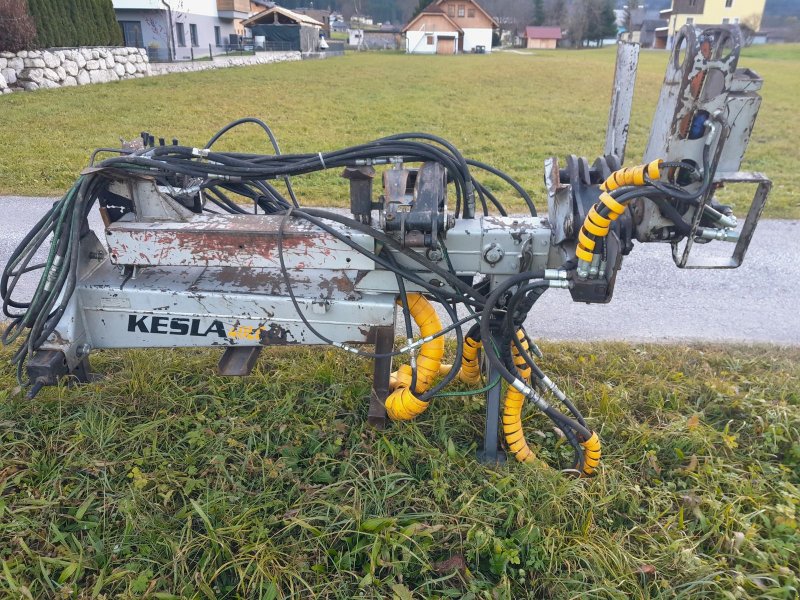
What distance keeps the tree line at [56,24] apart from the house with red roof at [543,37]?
53706mm

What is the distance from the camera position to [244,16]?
4194 centimetres

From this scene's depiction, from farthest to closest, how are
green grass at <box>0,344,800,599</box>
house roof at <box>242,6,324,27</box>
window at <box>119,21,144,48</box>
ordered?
house roof at <box>242,6,324,27</box> → window at <box>119,21,144,48</box> → green grass at <box>0,344,800,599</box>

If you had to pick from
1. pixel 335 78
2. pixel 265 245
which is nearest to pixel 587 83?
pixel 335 78

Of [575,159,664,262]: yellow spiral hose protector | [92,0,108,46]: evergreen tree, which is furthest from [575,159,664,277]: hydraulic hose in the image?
[92,0,108,46]: evergreen tree

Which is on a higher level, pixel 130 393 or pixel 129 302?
pixel 129 302

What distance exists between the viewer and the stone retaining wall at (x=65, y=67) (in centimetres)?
1437

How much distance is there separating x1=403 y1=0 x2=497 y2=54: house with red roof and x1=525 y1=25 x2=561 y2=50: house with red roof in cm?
1425

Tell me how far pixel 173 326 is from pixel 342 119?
→ 10209 millimetres

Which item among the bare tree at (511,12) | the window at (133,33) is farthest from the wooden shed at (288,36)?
the bare tree at (511,12)

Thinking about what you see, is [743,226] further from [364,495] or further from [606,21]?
[606,21]

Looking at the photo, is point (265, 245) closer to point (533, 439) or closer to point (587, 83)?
point (533, 439)

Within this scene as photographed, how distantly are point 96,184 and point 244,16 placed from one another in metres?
45.3

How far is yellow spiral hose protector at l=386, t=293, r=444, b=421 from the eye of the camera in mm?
2461

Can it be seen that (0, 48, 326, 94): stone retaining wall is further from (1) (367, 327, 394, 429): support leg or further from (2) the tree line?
(1) (367, 327, 394, 429): support leg
